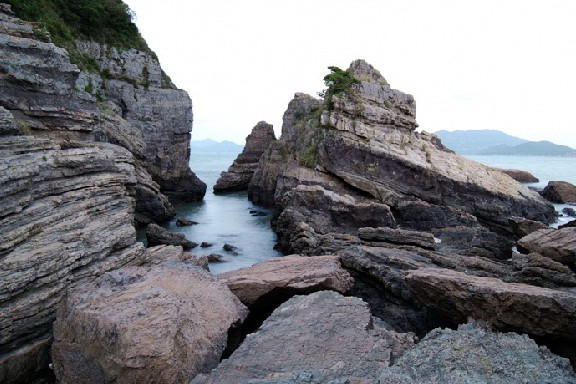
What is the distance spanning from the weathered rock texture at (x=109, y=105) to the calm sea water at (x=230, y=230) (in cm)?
291

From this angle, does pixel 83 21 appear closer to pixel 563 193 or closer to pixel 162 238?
pixel 162 238

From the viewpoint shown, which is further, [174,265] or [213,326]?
[174,265]

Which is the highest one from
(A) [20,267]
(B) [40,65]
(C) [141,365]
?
(B) [40,65]

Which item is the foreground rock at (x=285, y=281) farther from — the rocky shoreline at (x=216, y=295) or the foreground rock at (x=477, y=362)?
the foreground rock at (x=477, y=362)

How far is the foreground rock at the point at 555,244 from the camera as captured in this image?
403 inches

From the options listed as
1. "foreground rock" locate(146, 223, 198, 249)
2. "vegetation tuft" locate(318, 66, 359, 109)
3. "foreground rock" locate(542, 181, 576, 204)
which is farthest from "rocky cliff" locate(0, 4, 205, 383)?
"foreground rock" locate(542, 181, 576, 204)

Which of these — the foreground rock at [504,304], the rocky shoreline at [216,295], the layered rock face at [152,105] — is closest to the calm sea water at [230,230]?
the layered rock face at [152,105]

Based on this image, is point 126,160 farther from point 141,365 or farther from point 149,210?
point 141,365

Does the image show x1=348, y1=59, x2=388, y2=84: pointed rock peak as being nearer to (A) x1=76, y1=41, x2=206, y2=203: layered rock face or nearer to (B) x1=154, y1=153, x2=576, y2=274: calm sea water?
(B) x1=154, y1=153, x2=576, y2=274: calm sea water

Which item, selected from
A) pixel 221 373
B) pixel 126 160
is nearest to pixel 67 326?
pixel 221 373

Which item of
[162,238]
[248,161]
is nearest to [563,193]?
[248,161]

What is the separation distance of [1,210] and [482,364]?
10.8m

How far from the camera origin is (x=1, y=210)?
34.9 feet

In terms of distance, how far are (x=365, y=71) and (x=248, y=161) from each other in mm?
23576
